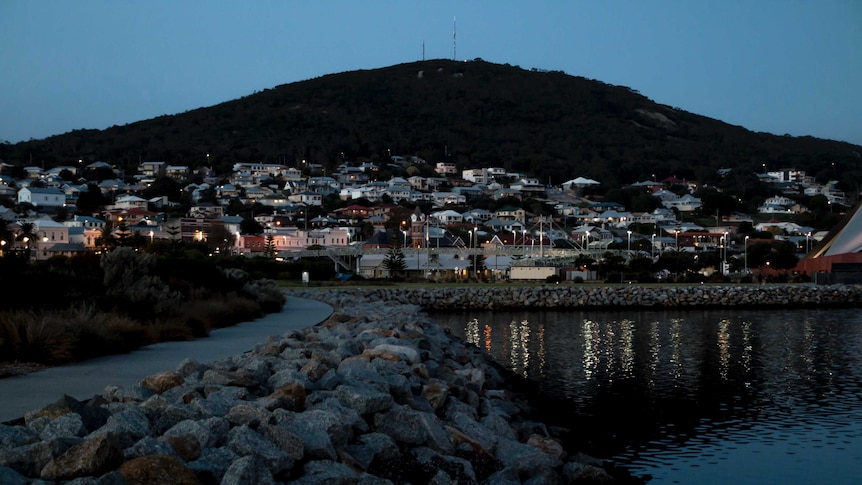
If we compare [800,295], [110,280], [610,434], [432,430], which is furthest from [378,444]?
[800,295]

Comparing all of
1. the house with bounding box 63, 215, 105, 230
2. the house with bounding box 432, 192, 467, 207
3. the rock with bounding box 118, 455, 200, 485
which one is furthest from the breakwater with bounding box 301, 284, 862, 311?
the house with bounding box 432, 192, 467, 207

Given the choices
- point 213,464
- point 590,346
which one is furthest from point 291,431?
point 590,346

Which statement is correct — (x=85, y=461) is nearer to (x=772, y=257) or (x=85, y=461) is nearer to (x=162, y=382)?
(x=162, y=382)

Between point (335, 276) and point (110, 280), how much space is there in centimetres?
3880

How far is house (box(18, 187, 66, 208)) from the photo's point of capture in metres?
130

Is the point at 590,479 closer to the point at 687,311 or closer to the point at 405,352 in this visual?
the point at 405,352

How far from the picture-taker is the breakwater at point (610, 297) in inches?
1726

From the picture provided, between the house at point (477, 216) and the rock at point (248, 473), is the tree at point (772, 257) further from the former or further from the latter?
the rock at point (248, 473)

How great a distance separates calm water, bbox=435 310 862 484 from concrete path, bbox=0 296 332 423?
17.8 feet

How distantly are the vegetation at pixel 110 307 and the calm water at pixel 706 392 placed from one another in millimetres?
6628

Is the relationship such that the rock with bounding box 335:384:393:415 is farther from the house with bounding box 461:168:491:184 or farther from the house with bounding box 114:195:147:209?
the house with bounding box 461:168:491:184

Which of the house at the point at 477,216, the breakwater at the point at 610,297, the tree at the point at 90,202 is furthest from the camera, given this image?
the tree at the point at 90,202

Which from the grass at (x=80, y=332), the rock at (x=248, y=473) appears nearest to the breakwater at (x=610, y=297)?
the grass at (x=80, y=332)

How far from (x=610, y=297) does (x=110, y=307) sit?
3176 centimetres
